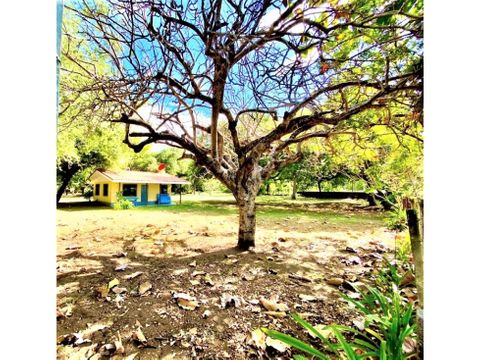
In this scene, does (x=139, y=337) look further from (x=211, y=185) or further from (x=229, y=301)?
(x=211, y=185)

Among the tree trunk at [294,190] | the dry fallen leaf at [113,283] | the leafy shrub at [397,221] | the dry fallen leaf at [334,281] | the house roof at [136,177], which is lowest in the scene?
the dry fallen leaf at [113,283]

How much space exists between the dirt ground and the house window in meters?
4.54

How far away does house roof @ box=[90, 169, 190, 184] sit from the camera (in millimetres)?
6043

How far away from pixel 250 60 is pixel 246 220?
4.33ft

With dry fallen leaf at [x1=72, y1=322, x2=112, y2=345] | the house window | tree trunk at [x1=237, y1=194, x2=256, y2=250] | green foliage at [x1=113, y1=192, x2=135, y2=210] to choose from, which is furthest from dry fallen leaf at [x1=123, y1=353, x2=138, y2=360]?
the house window

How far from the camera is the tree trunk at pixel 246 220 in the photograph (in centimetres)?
183

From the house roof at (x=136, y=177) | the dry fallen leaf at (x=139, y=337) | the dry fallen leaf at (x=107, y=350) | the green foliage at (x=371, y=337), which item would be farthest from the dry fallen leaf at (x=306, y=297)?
the house roof at (x=136, y=177)

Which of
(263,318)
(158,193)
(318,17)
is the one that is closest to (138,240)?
(263,318)

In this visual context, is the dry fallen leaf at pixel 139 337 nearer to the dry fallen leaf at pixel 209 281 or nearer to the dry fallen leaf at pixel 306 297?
the dry fallen leaf at pixel 209 281

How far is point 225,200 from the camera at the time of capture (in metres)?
4.53

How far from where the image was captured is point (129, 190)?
21.3 ft

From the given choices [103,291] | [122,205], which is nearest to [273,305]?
[103,291]

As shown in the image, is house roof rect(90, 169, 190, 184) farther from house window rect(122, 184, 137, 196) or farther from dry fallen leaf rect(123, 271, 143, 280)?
dry fallen leaf rect(123, 271, 143, 280)
